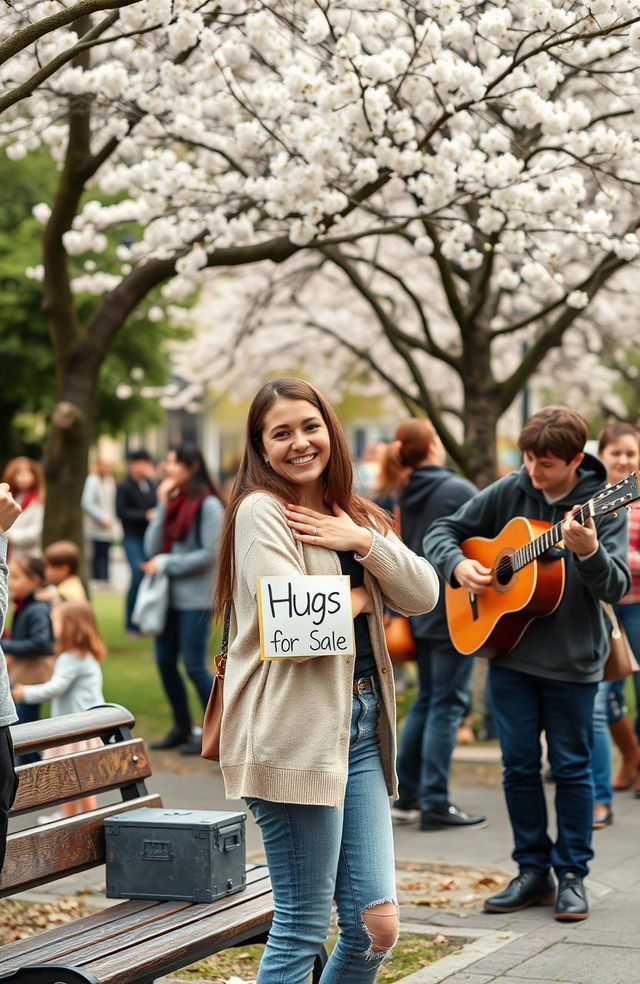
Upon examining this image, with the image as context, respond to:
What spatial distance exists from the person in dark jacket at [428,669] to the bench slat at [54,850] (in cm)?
309

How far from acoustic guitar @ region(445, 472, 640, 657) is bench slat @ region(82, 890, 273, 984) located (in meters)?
1.64

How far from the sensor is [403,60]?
7.71 m

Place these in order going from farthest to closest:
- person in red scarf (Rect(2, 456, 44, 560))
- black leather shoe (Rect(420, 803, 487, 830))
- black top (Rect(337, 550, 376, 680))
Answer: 1. person in red scarf (Rect(2, 456, 44, 560))
2. black leather shoe (Rect(420, 803, 487, 830))
3. black top (Rect(337, 550, 376, 680))

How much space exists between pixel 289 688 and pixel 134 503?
14334mm

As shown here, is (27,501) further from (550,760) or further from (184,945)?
(184,945)

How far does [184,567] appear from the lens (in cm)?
1009

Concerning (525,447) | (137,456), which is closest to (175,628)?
(525,447)

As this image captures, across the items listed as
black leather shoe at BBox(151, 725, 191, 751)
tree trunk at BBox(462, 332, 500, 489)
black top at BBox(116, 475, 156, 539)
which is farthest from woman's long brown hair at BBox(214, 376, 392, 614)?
black top at BBox(116, 475, 156, 539)

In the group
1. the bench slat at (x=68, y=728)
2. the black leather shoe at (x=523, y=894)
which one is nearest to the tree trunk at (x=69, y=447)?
the black leather shoe at (x=523, y=894)

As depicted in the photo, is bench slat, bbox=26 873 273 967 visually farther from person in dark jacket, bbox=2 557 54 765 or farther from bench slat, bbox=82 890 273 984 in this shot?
person in dark jacket, bbox=2 557 54 765

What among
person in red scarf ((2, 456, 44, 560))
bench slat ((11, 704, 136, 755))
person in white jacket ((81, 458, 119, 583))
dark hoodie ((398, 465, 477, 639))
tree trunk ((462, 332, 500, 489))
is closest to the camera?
bench slat ((11, 704, 136, 755))

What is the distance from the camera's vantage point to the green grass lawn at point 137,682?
11714 mm

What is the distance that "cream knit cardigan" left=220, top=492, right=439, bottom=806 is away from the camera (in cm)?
371

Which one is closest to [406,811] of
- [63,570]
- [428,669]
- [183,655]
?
[428,669]
